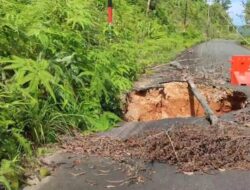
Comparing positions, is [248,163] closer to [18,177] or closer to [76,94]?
[18,177]

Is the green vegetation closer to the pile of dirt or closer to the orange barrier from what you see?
the pile of dirt

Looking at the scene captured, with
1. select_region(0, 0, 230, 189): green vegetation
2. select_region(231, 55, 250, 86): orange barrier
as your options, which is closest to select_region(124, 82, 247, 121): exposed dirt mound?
select_region(0, 0, 230, 189): green vegetation

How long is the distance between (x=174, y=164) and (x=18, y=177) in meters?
1.51

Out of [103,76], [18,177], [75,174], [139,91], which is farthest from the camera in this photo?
[139,91]

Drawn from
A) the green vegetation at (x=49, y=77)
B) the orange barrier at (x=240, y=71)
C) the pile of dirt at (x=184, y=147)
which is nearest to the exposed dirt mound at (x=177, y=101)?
the green vegetation at (x=49, y=77)

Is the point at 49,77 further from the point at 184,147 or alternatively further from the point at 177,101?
the point at 177,101

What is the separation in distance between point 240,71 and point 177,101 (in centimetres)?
161

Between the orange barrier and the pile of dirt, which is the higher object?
the orange barrier

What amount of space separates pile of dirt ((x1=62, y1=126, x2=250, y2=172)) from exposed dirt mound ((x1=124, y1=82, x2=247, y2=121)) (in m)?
2.68

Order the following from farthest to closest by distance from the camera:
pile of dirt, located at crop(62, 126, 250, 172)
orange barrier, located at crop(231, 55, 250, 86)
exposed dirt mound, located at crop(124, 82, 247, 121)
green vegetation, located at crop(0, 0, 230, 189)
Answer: orange barrier, located at crop(231, 55, 250, 86) < exposed dirt mound, located at crop(124, 82, 247, 121) < green vegetation, located at crop(0, 0, 230, 189) < pile of dirt, located at crop(62, 126, 250, 172)

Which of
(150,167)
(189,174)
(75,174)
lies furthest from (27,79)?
(189,174)

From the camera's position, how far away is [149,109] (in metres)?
8.53

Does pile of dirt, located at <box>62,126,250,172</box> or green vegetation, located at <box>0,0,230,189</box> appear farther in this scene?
green vegetation, located at <box>0,0,230,189</box>

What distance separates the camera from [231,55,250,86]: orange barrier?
8891 millimetres
